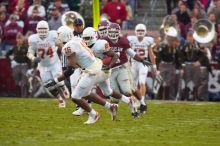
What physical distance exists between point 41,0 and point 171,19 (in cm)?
370

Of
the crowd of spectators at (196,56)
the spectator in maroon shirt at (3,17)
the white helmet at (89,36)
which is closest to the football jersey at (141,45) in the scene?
the crowd of spectators at (196,56)

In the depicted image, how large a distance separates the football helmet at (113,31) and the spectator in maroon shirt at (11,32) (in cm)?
689

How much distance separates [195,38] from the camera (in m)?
19.4

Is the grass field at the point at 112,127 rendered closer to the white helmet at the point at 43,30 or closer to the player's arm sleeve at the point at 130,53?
the player's arm sleeve at the point at 130,53

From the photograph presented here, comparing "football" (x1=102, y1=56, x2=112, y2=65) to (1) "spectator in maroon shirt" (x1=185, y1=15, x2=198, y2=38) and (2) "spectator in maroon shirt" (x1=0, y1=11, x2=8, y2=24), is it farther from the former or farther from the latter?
(2) "spectator in maroon shirt" (x1=0, y1=11, x2=8, y2=24)

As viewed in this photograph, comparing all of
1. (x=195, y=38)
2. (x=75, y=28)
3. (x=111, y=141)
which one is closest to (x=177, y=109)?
(x=75, y=28)

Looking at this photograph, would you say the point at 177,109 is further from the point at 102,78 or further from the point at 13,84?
the point at 13,84

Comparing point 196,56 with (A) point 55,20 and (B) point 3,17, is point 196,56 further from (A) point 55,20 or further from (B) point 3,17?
(B) point 3,17

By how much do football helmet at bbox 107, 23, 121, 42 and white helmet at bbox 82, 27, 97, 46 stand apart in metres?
0.94

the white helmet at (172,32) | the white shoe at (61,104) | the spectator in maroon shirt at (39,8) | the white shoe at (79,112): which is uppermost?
the spectator in maroon shirt at (39,8)

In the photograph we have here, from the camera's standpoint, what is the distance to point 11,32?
68.0ft

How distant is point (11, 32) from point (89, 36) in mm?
8067

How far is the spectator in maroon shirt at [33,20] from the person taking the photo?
20.8m

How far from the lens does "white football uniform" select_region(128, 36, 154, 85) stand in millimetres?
16578
